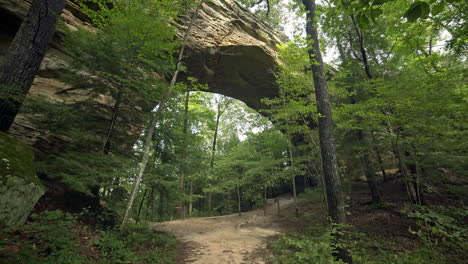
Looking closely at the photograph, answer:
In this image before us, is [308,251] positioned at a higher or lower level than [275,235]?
higher

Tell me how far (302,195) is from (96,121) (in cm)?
1492

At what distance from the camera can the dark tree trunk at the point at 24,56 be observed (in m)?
4.00

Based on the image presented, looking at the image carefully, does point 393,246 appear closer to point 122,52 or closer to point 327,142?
point 327,142

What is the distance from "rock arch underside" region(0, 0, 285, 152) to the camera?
6.25 m

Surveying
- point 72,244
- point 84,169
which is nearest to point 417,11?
point 72,244

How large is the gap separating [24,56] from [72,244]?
437cm

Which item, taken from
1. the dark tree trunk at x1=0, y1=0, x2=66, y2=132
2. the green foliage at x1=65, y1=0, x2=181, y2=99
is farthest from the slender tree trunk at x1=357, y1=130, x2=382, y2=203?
the dark tree trunk at x1=0, y1=0, x2=66, y2=132

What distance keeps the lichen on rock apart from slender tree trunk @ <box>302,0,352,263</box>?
5.73 m

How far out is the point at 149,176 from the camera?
6.61 meters

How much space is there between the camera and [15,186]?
2.75 meters

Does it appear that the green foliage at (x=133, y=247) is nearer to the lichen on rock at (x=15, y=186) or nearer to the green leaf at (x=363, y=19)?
the lichen on rock at (x=15, y=186)

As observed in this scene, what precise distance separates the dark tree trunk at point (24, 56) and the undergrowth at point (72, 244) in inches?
95.1

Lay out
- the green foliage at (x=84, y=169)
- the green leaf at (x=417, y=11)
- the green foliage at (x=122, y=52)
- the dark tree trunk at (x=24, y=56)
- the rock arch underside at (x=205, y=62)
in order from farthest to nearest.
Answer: the rock arch underside at (x=205, y=62) < the green foliage at (x=122, y=52) < the green foliage at (x=84, y=169) < the dark tree trunk at (x=24, y=56) < the green leaf at (x=417, y=11)

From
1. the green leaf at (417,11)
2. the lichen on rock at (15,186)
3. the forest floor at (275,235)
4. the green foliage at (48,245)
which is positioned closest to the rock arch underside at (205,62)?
the lichen on rock at (15,186)
